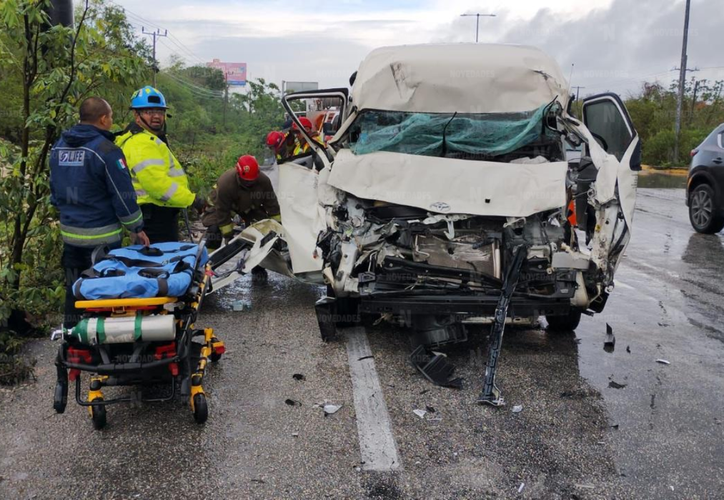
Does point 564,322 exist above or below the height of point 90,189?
below

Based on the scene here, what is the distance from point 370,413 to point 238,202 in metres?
3.86

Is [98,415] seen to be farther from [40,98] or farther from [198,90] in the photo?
[198,90]

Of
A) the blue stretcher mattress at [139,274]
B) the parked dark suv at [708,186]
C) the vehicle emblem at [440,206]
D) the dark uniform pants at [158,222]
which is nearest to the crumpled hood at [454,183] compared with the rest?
the vehicle emblem at [440,206]

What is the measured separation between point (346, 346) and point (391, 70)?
2470 millimetres

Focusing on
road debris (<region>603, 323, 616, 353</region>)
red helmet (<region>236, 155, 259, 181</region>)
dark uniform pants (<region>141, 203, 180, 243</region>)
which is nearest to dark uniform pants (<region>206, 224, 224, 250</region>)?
red helmet (<region>236, 155, 259, 181</region>)

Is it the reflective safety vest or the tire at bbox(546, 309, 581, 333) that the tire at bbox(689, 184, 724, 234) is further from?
the reflective safety vest

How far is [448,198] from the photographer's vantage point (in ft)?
15.9

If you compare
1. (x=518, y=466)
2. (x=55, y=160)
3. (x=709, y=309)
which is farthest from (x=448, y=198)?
(x=709, y=309)

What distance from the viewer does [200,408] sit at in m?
3.66

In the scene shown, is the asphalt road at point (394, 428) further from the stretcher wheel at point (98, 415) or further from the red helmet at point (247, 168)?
the red helmet at point (247, 168)

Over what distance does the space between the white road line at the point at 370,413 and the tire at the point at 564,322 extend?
1589mm

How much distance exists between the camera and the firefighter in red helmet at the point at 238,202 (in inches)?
275

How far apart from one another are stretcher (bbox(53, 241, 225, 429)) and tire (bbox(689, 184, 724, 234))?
892cm

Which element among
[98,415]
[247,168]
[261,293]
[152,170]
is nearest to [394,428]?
[98,415]
